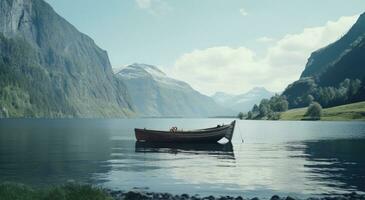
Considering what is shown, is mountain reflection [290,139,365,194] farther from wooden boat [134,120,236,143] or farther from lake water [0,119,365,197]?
wooden boat [134,120,236,143]

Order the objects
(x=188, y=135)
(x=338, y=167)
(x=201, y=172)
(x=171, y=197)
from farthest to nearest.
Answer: (x=188, y=135)
(x=338, y=167)
(x=201, y=172)
(x=171, y=197)

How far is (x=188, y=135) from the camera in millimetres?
105438

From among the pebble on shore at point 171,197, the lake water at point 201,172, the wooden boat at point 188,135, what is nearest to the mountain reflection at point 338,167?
the lake water at point 201,172

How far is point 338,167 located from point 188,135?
49502 millimetres

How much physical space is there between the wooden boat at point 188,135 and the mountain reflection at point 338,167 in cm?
2767

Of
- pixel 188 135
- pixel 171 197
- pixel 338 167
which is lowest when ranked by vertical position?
pixel 171 197

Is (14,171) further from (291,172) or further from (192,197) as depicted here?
(291,172)

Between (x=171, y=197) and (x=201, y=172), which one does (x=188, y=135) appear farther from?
(x=171, y=197)

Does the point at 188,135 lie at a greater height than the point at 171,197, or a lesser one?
greater

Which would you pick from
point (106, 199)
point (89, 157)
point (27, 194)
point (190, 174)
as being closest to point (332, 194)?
point (190, 174)

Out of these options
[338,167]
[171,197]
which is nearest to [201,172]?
[171,197]

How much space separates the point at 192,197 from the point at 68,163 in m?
31.1

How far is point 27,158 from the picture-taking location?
69.1 meters

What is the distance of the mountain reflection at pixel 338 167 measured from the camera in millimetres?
46891
